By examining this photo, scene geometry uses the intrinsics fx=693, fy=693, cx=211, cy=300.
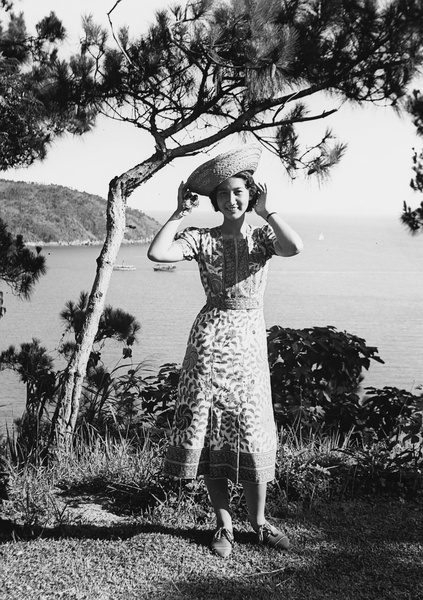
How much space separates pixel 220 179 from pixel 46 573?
1.40m

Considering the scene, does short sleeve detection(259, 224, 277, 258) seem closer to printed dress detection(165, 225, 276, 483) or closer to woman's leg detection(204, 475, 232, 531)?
printed dress detection(165, 225, 276, 483)

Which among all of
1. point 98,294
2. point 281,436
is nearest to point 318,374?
point 281,436

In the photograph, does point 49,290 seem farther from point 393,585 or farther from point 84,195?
point 393,585

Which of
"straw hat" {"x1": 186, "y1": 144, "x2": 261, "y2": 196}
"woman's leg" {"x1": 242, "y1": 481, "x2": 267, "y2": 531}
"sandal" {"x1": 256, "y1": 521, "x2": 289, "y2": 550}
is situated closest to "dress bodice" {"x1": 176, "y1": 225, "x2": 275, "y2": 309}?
"straw hat" {"x1": 186, "y1": 144, "x2": 261, "y2": 196}

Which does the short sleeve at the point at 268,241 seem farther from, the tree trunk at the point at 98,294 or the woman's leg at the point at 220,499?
the tree trunk at the point at 98,294

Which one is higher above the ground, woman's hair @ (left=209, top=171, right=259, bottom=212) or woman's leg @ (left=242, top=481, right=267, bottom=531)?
woman's hair @ (left=209, top=171, right=259, bottom=212)

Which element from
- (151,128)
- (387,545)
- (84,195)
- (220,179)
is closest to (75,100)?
(151,128)

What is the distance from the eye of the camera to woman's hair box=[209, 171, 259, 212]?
2.30 meters

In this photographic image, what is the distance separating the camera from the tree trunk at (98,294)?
331 cm

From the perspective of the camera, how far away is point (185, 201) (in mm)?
2359

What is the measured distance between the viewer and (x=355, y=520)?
273 cm

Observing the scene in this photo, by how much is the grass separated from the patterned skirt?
319mm

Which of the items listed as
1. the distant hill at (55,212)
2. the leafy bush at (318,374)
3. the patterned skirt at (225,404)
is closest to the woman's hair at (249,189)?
the patterned skirt at (225,404)

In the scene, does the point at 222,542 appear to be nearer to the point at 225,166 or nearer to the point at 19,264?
the point at 225,166
